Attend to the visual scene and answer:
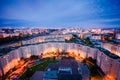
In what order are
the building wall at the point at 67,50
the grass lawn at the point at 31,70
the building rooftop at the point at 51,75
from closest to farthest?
the building rooftop at the point at 51,75
the building wall at the point at 67,50
the grass lawn at the point at 31,70

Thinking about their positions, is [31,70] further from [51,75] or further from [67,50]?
[67,50]

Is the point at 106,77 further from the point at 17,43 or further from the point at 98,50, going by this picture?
the point at 17,43

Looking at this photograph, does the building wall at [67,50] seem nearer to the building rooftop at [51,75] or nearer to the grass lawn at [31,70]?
the grass lawn at [31,70]

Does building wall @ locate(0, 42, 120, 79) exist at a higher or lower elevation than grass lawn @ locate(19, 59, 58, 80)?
higher

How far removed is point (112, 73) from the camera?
15.3m

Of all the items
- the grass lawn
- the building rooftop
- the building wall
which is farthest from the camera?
the grass lawn

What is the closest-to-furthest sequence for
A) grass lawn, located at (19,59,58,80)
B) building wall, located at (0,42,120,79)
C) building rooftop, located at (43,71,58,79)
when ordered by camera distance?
building rooftop, located at (43,71,58,79)
building wall, located at (0,42,120,79)
grass lawn, located at (19,59,58,80)

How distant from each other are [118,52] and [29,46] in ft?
74.6

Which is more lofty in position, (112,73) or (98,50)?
(98,50)

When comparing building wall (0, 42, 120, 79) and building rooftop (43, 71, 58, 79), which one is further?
building wall (0, 42, 120, 79)

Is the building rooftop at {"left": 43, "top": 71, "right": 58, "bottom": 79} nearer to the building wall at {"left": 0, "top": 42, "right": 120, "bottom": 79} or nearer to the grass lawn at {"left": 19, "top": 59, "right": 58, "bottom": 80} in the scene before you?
the grass lawn at {"left": 19, "top": 59, "right": 58, "bottom": 80}

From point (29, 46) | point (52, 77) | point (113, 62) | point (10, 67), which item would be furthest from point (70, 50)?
point (52, 77)

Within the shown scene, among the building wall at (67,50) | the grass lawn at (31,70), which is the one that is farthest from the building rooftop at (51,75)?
the building wall at (67,50)

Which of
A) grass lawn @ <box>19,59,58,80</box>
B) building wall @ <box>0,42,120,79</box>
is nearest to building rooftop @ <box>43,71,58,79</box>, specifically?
grass lawn @ <box>19,59,58,80</box>
